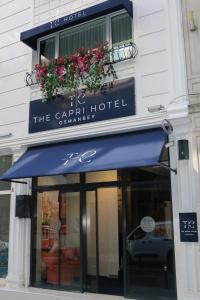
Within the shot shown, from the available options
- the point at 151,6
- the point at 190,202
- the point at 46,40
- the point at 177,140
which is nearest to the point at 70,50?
the point at 46,40

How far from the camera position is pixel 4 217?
9.75 m

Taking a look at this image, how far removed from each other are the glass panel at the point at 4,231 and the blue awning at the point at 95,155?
137 cm

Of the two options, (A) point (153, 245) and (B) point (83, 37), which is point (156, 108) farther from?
(B) point (83, 37)

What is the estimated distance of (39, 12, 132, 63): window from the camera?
28.0ft

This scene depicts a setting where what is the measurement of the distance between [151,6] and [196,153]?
133 inches

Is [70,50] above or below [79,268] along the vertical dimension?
above

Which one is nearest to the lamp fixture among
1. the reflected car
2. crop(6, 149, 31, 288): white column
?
the reflected car

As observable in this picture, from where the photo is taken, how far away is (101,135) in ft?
27.6

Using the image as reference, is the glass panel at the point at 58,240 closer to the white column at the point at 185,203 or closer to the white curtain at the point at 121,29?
the white column at the point at 185,203

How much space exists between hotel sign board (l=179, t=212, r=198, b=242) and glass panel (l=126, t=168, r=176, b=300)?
0.41 metres

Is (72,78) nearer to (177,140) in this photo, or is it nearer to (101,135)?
(101,135)

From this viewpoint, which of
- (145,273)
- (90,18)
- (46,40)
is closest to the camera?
(145,273)

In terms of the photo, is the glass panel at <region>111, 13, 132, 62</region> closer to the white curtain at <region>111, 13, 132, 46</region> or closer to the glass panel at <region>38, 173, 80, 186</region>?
the white curtain at <region>111, 13, 132, 46</region>

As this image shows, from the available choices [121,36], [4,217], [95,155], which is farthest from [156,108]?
[4,217]
